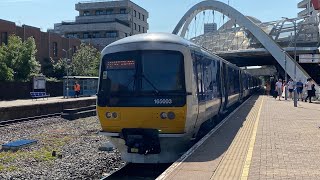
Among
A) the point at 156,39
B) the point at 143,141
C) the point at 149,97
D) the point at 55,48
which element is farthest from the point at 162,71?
the point at 55,48

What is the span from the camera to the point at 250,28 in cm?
6216

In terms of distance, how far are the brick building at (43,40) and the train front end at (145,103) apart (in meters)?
45.6

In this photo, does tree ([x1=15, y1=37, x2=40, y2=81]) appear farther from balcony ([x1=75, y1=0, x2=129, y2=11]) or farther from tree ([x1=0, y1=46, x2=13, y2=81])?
balcony ([x1=75, y1=0, x2=129, y2=11])

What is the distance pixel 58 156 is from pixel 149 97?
360 centimetres

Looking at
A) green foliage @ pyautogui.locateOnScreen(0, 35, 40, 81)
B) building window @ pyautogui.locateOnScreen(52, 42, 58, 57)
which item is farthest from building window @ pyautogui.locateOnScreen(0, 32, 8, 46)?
building window @ pyautogui.locateOnScreen(52, 42, 58, 57)

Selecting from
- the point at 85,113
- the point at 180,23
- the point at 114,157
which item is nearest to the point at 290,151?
the point at 114,157

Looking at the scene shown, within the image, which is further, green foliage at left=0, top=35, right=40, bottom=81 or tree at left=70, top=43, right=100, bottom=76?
tree at left=70, top=43, right=100, bottom=76

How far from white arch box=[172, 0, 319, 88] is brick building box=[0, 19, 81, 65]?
19088 millimetres

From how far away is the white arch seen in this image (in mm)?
53059

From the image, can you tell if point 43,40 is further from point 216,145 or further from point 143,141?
point 143,141

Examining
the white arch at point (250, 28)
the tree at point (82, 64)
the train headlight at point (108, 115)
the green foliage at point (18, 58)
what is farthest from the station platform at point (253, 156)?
the tree at point (82, 64)

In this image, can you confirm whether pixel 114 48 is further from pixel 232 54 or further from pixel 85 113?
pixel 232 54

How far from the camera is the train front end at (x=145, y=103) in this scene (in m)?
9.93

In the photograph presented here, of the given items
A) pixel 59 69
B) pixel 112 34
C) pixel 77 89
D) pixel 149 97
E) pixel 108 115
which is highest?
pixel 112 34
